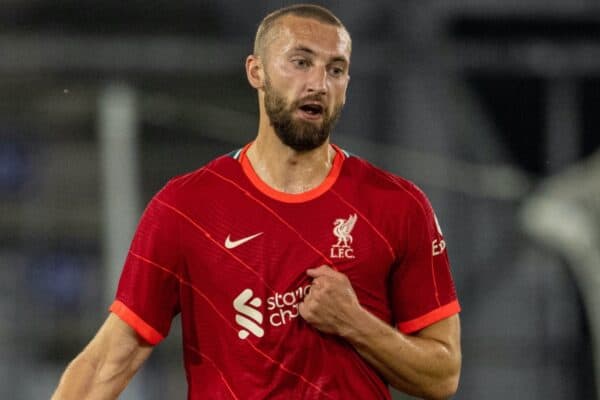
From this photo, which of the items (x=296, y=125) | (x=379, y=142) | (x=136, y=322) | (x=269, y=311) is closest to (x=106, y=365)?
(x=136, y=322)

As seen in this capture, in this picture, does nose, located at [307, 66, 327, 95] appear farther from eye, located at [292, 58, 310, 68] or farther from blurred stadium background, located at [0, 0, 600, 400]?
blurred stadium background, located at [0, 0, 600, 400]

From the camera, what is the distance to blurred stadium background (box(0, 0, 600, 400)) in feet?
14.2

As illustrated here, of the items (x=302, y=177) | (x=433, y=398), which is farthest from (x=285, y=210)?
(x=433, y=398)

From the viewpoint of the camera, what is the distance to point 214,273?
2160 mm

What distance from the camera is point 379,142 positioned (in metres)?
4.38

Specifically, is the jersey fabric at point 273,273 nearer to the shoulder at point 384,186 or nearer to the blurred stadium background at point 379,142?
the shoulder at point 384,186

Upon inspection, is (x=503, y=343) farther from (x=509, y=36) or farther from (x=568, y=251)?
(x=509, y=36)

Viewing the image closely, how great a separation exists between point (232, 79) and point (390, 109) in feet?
1.97

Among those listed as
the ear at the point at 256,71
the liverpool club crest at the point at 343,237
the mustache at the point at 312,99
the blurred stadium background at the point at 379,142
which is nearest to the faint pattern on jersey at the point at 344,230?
the liverpool club crest at the point at 343,237

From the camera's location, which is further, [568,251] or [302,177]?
[568,251]

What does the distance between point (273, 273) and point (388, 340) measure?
237mm

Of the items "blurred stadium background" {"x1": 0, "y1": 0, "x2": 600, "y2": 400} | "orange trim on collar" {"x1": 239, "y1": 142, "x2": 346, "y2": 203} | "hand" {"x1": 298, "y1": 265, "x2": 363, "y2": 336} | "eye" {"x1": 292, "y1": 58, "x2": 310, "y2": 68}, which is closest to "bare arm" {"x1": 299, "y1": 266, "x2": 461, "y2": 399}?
"hand" {"x1": 298, "y1": 265, "x2": 363, "y2": 336}

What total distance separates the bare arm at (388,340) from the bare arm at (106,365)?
13.5 inches

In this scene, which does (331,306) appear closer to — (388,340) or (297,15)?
(388,340)
